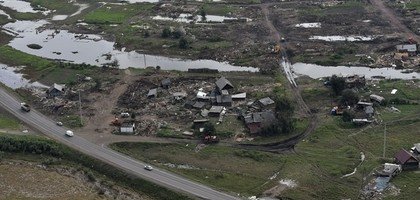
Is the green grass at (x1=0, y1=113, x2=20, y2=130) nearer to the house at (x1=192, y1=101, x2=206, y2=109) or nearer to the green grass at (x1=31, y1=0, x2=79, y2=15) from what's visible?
the house at (x1=192, y1=101, x2=206, y2=109)

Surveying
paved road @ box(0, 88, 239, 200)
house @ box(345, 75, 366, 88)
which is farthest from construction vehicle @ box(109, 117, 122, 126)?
house @ box(345, 75, 366, 88)

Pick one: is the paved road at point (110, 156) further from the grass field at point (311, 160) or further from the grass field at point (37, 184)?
the grass field at point (37, 184)

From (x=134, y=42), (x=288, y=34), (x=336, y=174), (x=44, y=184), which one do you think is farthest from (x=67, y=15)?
(x=336, y=174)

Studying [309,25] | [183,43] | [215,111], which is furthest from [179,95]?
[309,25]

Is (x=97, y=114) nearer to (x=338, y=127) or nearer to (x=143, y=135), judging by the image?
(x=143, y=135)

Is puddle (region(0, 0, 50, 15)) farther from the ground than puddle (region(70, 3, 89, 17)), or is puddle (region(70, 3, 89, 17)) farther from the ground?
puddle (region(70, 3, 89, 17))

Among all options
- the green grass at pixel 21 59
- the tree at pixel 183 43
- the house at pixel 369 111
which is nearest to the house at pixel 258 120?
the house at pixel 369 111

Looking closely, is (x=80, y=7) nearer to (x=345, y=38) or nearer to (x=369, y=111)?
(x=345, y=38)
